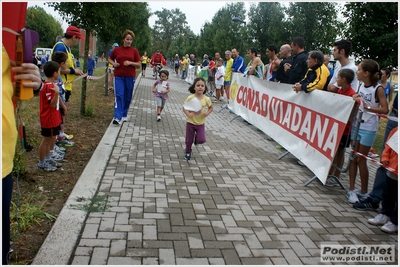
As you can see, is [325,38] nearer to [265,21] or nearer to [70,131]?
[265,21]

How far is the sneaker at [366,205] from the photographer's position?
4398 millimetres

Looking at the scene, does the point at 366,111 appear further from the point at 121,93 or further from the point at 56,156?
the point at 121,93

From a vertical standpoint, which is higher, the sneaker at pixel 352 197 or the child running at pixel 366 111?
the child running at pixel 366 111

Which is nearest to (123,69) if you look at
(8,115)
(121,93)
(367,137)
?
(121,93)

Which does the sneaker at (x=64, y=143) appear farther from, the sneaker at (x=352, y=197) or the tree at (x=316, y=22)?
the tree at (x=316, y=22)

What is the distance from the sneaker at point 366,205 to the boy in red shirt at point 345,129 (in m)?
0.80

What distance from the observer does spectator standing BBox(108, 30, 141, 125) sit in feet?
27.1

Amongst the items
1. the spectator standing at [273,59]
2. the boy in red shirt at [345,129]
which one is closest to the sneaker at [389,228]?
the boy in red shirt at [345,129]

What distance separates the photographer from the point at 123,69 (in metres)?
8.36

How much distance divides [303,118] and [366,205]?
6.49 feet

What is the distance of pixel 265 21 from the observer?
2556cm

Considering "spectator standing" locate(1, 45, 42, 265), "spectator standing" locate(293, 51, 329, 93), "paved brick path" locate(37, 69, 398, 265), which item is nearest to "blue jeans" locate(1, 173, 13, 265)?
"spectator standing" locate(1, 45, 42, 265)

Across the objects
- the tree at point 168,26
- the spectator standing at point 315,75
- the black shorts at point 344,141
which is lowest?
the black shorts at point 344,141

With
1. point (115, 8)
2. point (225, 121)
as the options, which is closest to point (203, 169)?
point (225, 121)
